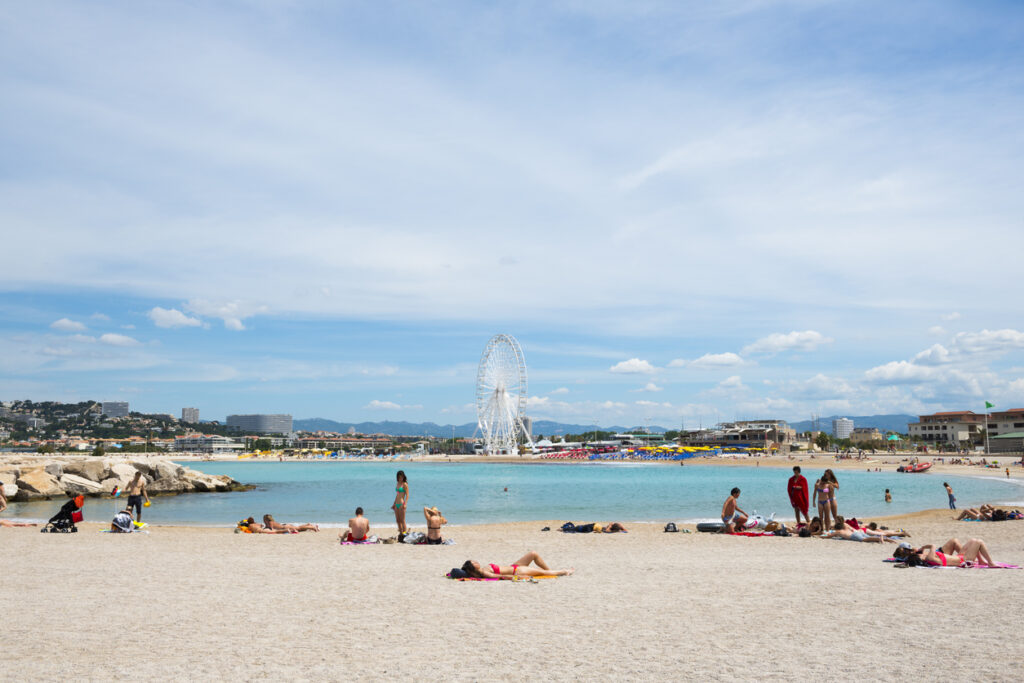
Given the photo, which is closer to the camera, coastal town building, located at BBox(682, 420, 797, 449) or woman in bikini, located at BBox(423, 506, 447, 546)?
woman in bikini, located at BBox(423, 506, 447, 546)

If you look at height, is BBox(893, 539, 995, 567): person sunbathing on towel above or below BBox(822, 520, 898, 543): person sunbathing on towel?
above

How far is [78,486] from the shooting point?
117 ft

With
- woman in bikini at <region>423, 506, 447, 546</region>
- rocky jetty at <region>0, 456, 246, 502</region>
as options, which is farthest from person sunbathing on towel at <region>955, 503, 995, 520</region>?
rocky jetty at <region>0, 456, 246, 502</region>

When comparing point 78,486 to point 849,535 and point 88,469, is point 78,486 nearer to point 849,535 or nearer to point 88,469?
point 88,469

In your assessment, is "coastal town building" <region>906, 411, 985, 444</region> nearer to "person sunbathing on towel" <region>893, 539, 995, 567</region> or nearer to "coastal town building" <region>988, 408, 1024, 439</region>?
"coastal town building" <region>988, 408, 1024, 439</region>

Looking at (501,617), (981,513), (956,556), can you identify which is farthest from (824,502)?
(501,617)

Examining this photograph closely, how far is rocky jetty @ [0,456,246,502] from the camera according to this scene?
3294cm

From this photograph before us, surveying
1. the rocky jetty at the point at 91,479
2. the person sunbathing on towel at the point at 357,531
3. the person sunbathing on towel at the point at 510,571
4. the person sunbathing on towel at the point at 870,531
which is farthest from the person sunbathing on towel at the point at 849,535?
the rocky jetty at the point at 91,479

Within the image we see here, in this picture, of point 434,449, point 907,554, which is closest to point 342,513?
point 907,554

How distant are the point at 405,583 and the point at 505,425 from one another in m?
106

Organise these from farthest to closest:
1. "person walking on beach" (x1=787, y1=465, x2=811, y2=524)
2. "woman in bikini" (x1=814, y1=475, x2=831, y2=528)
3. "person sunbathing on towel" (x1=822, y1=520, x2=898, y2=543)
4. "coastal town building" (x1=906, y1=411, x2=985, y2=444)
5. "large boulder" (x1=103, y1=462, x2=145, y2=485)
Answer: "coastal town building" (x1=906, y1=411, x2=985, y2=444) < "large boulder" (x1=103, y1=462, x2=145, y2=485) < "person walking on beach" (x1=787, y1=465, x2=811, y2=524) < "woman in bikini" (x1=814, y1=475, x2=831, y2=528) < "person sunbathing on towel" (x1=822, y1=520, x2=898, y2=543)

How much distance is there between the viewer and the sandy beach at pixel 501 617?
5.58 meters

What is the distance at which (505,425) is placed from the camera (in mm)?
115000

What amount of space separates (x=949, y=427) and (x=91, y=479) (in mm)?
135824
